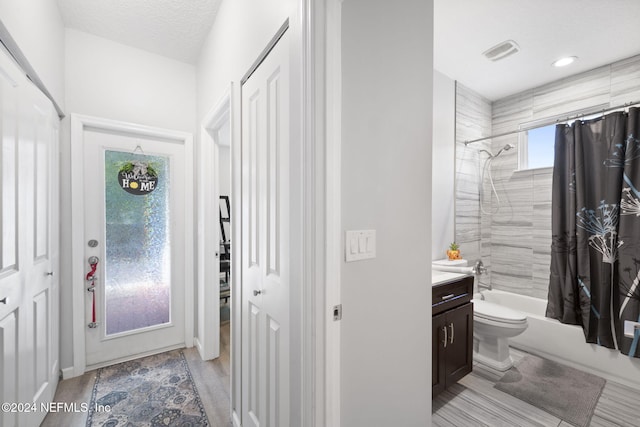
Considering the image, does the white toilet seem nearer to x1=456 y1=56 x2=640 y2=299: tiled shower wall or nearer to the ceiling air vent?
x1=456 y1=56 x2=640 y2=299: tiled shower wall

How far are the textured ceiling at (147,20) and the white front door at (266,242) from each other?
0.97 metres

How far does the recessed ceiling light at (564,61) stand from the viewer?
2410 millimetres

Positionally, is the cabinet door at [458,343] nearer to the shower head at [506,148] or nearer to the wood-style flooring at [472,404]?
the wood-style flooring at [472,404]

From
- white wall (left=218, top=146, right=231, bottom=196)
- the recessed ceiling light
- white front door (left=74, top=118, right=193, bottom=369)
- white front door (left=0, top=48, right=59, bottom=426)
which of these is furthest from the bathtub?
white wall (left=218, top=146, right=231, bottom=196)

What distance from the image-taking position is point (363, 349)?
1009 mm

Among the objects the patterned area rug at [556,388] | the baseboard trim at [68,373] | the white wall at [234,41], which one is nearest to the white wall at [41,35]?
the white wall at [234,41]

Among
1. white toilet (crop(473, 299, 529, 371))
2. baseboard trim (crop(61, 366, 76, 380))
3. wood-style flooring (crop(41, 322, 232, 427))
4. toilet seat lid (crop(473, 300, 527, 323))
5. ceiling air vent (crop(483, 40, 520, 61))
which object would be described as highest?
ceiling air vent (crop(483, 40, 520, 61))

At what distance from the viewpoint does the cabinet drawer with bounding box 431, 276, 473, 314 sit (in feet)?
5.64

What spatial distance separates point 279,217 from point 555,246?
2832 mm

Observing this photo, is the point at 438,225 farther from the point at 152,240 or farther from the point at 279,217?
the point at 152,240

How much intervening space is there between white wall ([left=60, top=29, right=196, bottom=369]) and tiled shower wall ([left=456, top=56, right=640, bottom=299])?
2828mm

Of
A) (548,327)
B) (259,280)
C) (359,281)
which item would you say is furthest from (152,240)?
(548,327)

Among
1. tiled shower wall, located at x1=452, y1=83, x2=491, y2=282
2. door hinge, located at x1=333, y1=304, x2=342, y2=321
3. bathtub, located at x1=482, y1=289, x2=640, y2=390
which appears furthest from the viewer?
tiled shower wall, located at x1=452, y1=83, x2=491, y2=282

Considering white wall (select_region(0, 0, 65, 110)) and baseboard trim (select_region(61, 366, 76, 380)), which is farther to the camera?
baseboard trim (select_region(61, 366, 76, 380))
